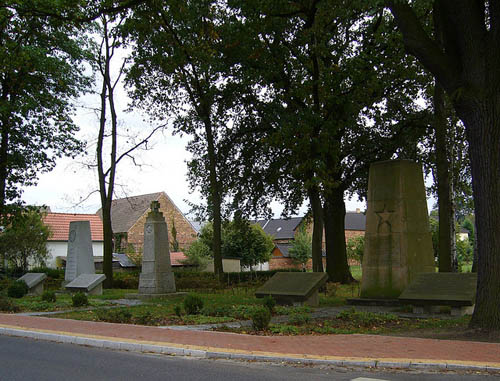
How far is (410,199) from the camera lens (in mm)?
16969

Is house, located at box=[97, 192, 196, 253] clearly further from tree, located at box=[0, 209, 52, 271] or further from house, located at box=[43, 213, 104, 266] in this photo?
tree, located at box=[0, 209, 52, 271]

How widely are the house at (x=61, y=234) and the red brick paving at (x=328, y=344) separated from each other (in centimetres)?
3609

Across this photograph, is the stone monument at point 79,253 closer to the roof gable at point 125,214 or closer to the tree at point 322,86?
the tree at point 322,86

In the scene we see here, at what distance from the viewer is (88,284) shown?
866 inches

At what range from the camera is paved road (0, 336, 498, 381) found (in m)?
6.95

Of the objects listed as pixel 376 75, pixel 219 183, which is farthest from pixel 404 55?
pixel 219 183

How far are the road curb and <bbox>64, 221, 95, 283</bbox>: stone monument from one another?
15631 millimetres

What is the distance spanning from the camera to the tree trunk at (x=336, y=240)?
2693 centimetres

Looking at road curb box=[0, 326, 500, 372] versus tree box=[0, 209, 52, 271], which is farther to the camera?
tree box=[0, 209, 52, 271]

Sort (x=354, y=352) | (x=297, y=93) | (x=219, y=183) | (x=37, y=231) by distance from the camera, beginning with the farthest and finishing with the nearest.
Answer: (x=37, y=231) → (x=219, y=183) → (x=297, y=93) → (x=354, y=352)

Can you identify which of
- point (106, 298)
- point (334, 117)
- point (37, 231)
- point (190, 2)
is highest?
point (190, 2)

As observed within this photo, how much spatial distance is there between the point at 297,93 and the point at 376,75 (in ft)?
10.1

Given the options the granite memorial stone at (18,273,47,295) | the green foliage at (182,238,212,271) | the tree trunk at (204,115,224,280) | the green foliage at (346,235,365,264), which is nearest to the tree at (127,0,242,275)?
the tree trunk at (204,115,224,280)

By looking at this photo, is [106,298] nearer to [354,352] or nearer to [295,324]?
[295,324]
